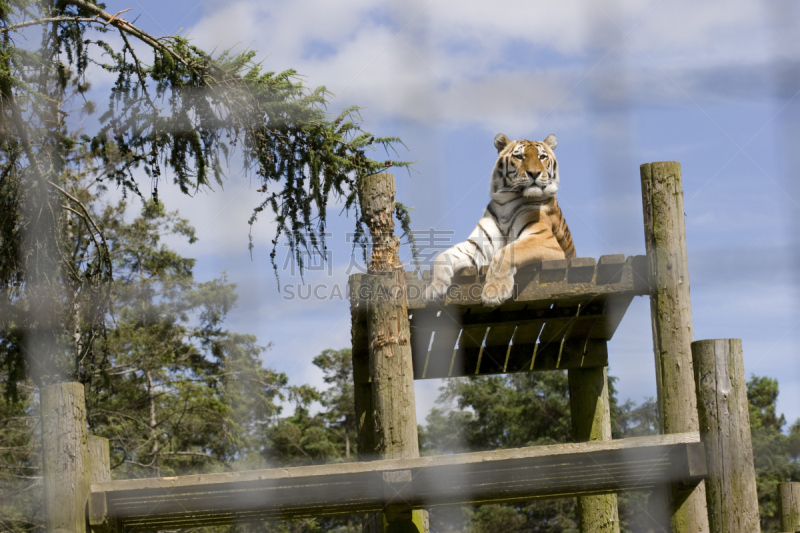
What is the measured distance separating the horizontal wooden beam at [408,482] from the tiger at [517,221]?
106 cm

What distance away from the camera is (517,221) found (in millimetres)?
4641

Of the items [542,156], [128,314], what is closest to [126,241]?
[128,314]

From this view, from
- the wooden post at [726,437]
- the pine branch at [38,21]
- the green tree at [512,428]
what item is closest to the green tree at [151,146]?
the pine branch at [38,21]

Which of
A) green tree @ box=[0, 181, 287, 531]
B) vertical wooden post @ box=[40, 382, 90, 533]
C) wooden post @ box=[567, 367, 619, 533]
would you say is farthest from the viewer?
green tree @ box=[0, 181, 287, 531]

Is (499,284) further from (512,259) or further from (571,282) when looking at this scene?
(571,282)

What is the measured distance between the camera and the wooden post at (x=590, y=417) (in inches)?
193

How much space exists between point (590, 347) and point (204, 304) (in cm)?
886

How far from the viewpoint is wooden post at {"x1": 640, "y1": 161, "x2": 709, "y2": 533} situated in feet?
11.5

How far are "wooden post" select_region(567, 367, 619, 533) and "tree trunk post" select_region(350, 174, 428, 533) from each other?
181cm

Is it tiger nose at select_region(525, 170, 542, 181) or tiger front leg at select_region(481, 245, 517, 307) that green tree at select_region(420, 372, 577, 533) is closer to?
tiger nose at select_region(525, 170, 542, 181)

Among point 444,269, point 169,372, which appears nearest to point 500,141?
point 444,269

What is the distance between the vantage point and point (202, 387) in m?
12.2

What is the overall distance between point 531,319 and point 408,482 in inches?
61.9

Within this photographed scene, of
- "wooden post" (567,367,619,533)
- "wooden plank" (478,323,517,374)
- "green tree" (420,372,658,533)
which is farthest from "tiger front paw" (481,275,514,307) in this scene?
"green tree" (420,372,658,533)
